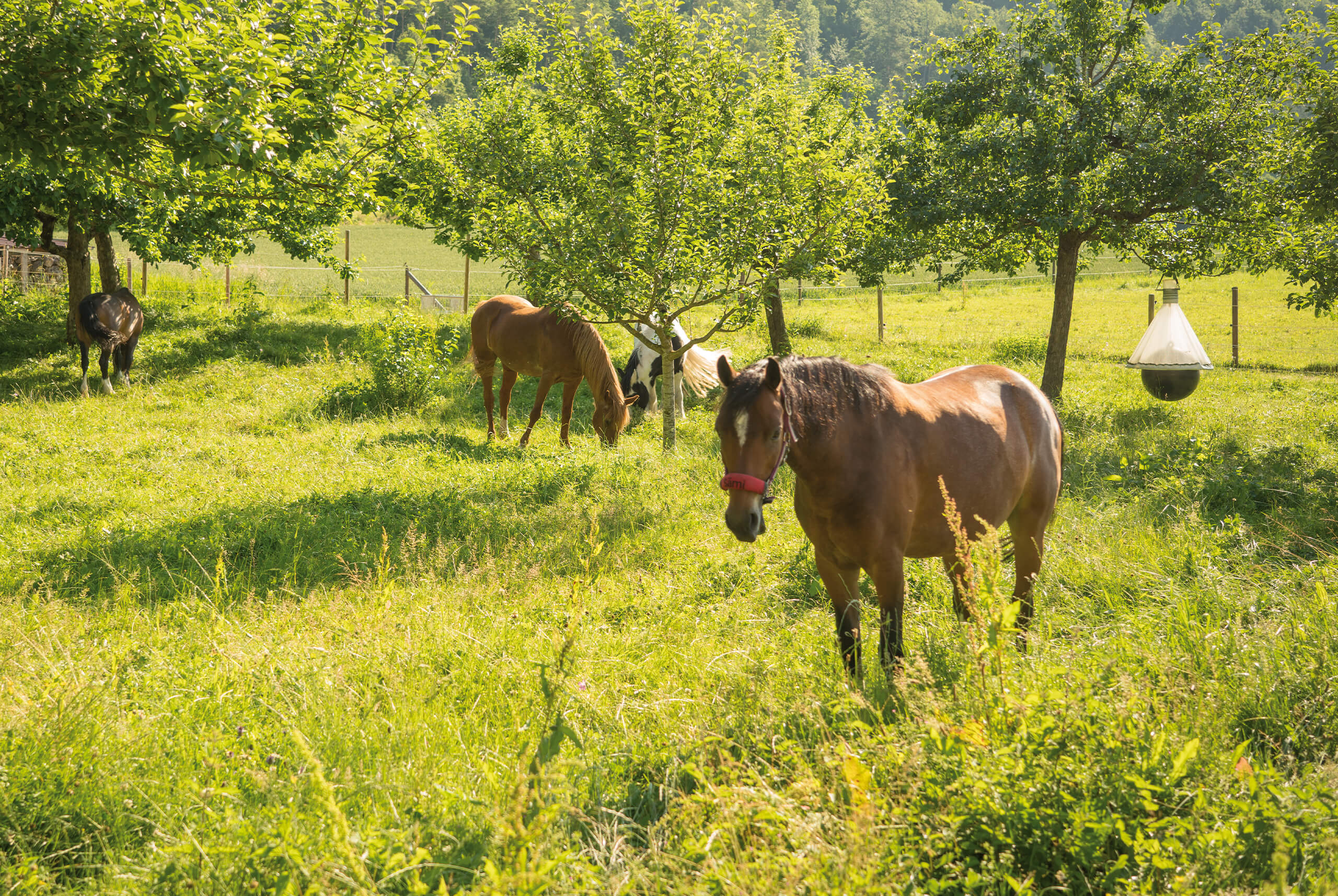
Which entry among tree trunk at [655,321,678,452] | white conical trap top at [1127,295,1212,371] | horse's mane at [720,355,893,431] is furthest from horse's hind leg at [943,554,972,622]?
white conical trap top at [1127,295,1212,371]

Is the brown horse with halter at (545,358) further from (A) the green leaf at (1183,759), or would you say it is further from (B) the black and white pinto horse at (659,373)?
(A) the green leaf at (1183,759)

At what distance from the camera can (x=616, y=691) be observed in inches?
144

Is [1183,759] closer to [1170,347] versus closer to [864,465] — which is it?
[864,465]

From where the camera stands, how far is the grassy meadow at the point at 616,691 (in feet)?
7.20

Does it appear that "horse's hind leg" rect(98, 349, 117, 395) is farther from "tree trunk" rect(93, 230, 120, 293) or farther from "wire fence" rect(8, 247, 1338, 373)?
"wire fence" rect(8, 247, 1338, 373)

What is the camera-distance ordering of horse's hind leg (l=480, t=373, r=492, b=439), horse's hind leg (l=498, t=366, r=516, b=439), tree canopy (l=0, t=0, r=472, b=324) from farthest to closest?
horse's hind leg (l=480, t=373, r=492, b=439), horse's hind leg (l=498, t=366, r=516, b=439), tree canopy (l=0, t=0, r=472, b=324)

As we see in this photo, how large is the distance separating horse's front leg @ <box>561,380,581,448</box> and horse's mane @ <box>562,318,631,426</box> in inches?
16.5

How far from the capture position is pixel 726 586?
5.34 m

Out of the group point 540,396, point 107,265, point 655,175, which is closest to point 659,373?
point 540,396

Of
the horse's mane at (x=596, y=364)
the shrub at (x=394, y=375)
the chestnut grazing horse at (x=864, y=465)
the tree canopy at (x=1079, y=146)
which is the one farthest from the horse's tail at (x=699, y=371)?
the chestnut grazing horse at (x=864, y=465)

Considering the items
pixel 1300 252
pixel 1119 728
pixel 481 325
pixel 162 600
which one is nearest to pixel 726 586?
pixel 1119 728

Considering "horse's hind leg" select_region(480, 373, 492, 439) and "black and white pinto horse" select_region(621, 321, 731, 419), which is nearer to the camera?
"horse's hind leg" select_region(480, 373, 492, 439)

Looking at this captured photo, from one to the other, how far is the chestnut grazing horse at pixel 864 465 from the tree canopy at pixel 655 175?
4.54 meters

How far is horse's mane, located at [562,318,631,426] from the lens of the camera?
9.48 m
